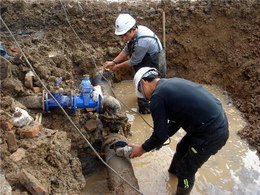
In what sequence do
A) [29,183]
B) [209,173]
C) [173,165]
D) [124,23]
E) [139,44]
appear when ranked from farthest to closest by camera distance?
[139,44], [124,23], [209,173], [173,165], [29,183]

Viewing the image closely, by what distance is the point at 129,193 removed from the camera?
88.4 inches

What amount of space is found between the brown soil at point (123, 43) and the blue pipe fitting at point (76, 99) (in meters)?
0.28

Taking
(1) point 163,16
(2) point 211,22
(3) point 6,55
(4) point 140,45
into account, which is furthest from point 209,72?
(3) point 6,55

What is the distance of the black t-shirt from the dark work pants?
0.18 metres

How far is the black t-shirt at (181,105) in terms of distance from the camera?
1922 mm

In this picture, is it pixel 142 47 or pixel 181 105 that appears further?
pixel 142 47

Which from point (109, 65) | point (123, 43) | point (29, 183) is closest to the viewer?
point (29, 183)

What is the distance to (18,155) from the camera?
1.94 m

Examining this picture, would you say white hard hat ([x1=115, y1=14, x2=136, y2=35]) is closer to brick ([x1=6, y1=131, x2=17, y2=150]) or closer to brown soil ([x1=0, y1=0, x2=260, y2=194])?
brown soil ([x1=0, y1=0, x2=260, y2=194])

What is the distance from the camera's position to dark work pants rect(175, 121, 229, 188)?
2.06 m

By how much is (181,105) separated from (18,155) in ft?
5.74

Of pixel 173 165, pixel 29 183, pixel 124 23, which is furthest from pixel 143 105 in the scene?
pixel 29 183

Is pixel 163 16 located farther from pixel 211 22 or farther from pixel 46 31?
pixel 46 31

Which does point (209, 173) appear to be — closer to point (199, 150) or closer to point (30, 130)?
point (199, 150)
